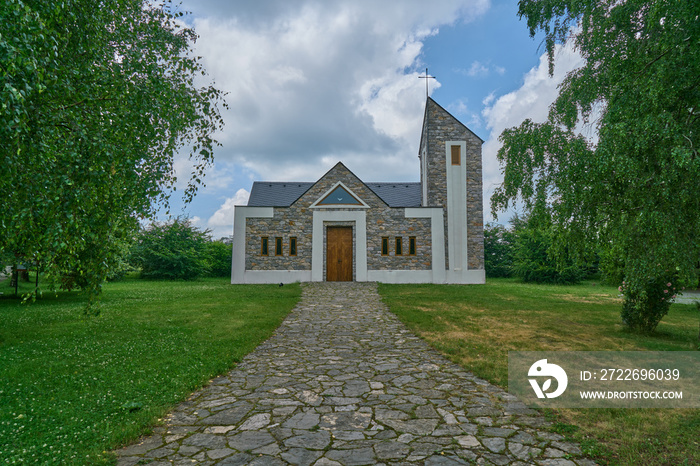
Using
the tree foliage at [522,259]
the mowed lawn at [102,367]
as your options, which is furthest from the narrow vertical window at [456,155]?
the mowed lawn at [102,367]

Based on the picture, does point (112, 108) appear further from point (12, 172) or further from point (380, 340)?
point (380, 340)

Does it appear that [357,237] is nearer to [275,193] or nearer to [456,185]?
[456,185]

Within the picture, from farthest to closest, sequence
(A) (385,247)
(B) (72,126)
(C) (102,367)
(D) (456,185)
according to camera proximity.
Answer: (D) (456,185), (A) (385,247), (C) (102,367), (B) (72,126)

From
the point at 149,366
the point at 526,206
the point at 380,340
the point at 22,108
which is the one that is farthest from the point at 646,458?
the point at 526,206

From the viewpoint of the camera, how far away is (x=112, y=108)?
4355 mm

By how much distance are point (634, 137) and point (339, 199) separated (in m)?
15.5

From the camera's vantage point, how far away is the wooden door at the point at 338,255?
797 inches

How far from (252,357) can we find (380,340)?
8.26 ft

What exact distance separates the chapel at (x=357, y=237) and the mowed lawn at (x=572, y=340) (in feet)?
14.7

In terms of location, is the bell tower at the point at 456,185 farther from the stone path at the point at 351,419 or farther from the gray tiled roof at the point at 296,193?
the stone path at the point at 351,419

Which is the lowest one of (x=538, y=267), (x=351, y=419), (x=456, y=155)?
(x=351, y=419)

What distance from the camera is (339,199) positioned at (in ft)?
66.9

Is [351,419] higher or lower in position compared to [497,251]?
lower

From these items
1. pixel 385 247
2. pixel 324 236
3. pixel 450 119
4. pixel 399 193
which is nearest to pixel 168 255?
pixel 324 236
